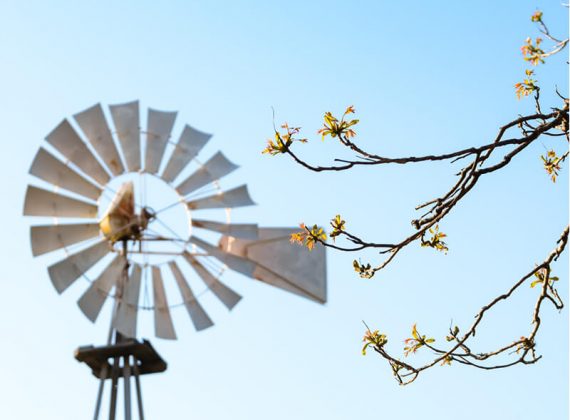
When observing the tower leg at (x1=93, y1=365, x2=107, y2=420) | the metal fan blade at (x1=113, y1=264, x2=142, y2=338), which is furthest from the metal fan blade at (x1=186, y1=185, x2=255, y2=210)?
the tower leg at (x1=93, y1=365, x2=107, y2=420)

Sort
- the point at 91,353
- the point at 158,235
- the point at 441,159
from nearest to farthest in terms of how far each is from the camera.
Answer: the point at 441,159
the point at 91,353
the point at 158,235

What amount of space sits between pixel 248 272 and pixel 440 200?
7409mm

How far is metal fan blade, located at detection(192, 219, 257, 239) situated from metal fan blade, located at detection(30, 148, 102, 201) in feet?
3.57

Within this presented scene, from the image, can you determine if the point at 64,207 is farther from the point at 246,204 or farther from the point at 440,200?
the point at 440,200

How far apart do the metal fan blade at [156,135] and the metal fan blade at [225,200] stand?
1.80 feet

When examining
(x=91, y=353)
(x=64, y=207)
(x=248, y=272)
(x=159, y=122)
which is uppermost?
(x=159, y=122)

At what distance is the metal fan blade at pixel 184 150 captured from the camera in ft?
33.1

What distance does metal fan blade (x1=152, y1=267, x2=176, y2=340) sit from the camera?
9.91m

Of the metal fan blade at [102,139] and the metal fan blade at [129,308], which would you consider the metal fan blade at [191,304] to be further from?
the metal fan blade at [102,139]

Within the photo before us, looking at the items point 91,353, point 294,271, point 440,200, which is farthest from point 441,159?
point 294,271

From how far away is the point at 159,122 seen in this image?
1027 cm

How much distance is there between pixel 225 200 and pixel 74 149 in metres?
1.60

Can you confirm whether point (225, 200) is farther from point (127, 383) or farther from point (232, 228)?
point (127, 383)

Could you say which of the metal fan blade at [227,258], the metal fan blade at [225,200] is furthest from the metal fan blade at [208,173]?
the metal fan blade at [227,258]
